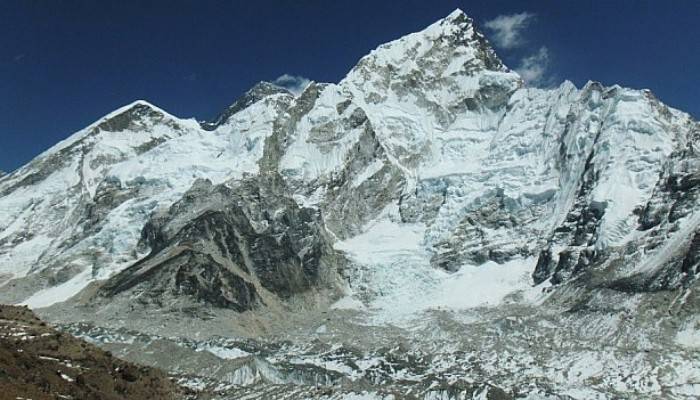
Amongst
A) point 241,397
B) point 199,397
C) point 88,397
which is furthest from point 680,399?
point 88,397

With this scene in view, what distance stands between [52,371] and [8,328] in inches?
636

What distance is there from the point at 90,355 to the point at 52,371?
9644 millimetres

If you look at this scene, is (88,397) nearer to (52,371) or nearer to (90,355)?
(52,371)

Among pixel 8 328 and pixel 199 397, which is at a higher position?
pixel 8 328

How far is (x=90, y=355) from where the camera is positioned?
70.6 metres

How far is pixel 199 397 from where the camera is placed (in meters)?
71.4

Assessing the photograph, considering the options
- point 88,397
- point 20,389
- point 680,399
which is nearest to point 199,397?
point 88,397

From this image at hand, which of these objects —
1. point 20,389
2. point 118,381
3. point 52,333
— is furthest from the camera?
point 52,333

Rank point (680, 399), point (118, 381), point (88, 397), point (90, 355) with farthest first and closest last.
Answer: point (680, 399), point (90, 355), point (118, 381), point (88, 397)

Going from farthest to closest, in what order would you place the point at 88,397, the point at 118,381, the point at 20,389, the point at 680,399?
the point at 680,399 → the point at 118,381 → the point at 88,397 → the point at 20,389

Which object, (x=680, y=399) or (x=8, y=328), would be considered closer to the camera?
(x=8, y=328)

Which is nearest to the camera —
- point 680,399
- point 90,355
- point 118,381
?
point 118,381

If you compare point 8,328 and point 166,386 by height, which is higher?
point 8,328

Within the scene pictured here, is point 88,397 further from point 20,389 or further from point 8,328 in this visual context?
point 8,328
